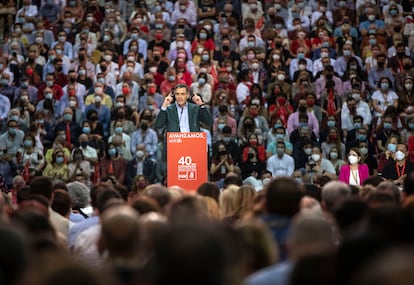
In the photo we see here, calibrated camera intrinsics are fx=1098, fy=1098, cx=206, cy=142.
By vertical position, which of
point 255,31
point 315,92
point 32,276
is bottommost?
point 32,276

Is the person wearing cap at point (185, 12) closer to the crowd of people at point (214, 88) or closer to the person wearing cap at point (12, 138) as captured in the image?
the crowd of people at point (214, 88)

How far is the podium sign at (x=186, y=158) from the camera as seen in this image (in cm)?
1459

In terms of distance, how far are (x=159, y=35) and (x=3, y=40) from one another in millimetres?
4555

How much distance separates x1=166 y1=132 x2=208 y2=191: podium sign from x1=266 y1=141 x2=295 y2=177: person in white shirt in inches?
239

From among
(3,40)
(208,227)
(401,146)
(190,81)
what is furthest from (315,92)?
(208,227)

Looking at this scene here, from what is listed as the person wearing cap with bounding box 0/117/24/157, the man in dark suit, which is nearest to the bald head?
the man in dark suit

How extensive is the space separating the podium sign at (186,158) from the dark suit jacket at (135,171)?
5.66 meters

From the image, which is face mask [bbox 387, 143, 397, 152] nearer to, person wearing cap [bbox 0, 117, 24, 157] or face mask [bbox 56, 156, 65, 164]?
face mask [bbox 56, 156, 65, 164]

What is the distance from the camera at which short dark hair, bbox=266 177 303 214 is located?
23.4ft

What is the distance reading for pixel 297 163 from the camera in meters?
21.2

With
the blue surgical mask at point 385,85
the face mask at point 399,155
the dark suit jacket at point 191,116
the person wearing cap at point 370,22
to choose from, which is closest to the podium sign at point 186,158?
the dark suit jacket at point 191,116

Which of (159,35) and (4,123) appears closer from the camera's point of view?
(4,123)

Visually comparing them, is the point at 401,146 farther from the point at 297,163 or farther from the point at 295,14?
the point at 295,14

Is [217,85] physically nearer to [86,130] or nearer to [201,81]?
[201,81]
